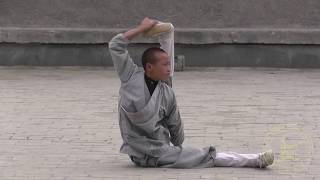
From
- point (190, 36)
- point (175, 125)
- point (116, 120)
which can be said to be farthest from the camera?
point (190, 36)

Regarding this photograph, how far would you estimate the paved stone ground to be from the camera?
5.92 meters

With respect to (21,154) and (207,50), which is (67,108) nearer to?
(21,154)

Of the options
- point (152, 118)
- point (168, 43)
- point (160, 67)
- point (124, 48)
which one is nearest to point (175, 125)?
point (152, 118)

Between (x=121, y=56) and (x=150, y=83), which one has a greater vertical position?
(x=121, y=56)

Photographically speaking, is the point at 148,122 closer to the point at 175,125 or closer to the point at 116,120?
the point at 175,125

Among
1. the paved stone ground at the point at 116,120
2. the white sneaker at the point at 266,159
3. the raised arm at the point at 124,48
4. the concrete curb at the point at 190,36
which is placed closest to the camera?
the raised arm at the point at 124,48

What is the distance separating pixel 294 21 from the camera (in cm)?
A: 1172

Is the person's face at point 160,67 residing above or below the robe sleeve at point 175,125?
above

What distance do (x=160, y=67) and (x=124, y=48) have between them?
305 millimetres

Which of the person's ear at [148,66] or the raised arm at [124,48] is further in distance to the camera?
the person's ear at [148,66]

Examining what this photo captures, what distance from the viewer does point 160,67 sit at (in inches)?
223

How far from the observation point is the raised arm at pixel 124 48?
557cm

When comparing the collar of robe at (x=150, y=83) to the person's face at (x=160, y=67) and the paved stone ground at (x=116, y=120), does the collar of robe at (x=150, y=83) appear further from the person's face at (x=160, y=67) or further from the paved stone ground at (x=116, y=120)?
the paved stone ground at (x=116, y=120)

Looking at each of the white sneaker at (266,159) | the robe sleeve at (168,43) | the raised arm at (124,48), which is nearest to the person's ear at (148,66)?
the raised arm at (124,48)
